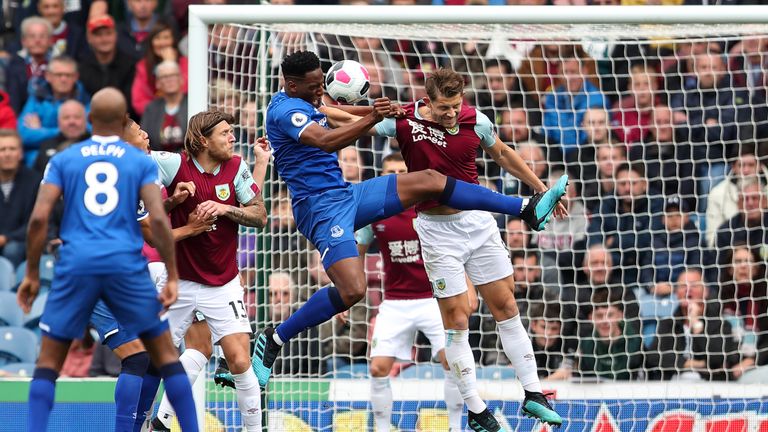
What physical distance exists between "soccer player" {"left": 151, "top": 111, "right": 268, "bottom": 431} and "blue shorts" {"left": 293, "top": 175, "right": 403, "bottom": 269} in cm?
39

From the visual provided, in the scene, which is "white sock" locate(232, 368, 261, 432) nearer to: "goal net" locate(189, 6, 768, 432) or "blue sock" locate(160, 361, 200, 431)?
"blue sock" locate(160, 361, 200, 431)

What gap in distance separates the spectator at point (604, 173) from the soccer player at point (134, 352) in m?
4.57

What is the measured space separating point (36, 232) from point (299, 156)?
2.07 m

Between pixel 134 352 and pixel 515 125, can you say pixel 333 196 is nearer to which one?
pixel 134 352

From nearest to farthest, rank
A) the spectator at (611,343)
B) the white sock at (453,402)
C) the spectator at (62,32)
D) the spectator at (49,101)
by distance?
1. the white sock at (453,402)
2. the spectator at (611,343)
3. the spectator at (49,101)
4. the spectator at (62,32)

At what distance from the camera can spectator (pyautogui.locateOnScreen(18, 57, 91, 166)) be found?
1310cm

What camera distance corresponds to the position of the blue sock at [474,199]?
318 inches

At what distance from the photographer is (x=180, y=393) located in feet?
22.9

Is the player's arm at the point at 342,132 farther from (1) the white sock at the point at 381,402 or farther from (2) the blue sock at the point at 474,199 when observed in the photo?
(1) the white sock at the point at 381,402

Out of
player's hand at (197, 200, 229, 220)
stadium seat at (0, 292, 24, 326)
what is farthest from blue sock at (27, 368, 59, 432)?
stadium seat at (0, 292, 24, 326)

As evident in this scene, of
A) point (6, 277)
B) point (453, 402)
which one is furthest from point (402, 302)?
→ point (6, 277)

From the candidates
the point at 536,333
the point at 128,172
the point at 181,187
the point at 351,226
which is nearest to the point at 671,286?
the point at 536,333

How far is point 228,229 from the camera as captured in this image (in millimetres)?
8289

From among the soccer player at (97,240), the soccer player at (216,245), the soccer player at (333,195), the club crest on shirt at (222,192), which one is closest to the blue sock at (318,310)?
the soccer player at (333,195)
